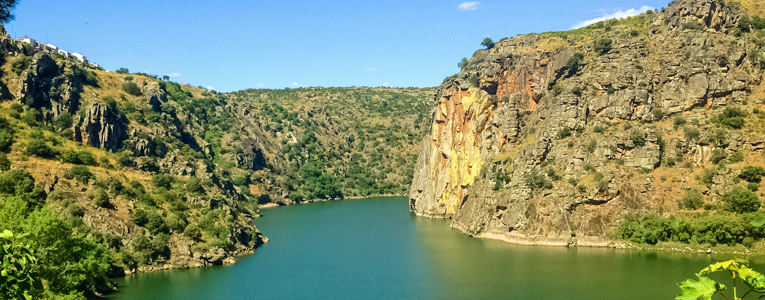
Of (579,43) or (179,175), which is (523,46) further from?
(179,175)

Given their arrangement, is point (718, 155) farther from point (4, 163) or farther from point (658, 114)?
point (4, 163)

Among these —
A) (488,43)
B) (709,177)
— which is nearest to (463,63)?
(488,43)

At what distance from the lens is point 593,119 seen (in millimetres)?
85938

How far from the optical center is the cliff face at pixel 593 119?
76312 millimetres

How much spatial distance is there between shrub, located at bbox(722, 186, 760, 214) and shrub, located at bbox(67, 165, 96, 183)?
75204mm

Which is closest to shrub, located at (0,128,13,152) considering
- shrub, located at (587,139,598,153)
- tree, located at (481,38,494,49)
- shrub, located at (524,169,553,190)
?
shrub, located at (524,169,553,190)

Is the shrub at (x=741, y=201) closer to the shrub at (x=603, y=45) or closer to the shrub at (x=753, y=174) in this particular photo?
the shrub at (x=753, y=174)

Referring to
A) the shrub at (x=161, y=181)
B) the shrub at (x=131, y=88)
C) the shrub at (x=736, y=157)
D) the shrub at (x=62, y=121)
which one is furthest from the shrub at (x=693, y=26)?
the shrub at (x=131, y=88)

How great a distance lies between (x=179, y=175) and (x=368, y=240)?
30157 mm

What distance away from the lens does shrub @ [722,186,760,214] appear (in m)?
66.4

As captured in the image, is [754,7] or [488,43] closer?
[754,7]

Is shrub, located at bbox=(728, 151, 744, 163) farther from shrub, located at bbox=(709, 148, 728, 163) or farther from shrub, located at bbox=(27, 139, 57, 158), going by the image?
shrub, located at bbox=(27, 139, 57, 158)

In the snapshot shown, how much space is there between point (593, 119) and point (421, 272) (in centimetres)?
3717

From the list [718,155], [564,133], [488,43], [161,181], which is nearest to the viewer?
[718,155]
